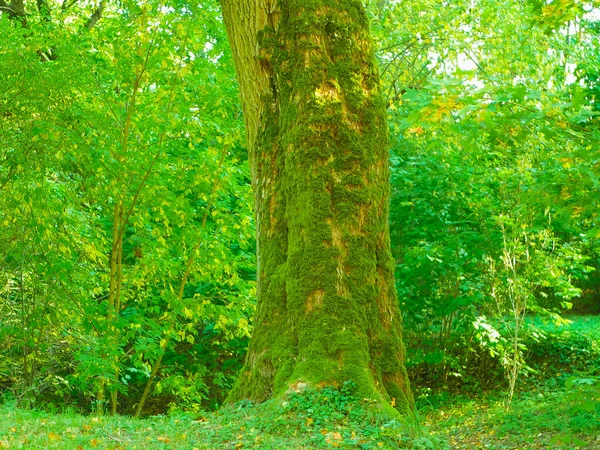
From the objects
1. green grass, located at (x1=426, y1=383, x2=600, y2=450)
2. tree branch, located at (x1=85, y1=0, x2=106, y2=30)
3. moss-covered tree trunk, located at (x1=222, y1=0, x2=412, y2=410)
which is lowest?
green grass, located at (x1=426, y1=383, x2=600, y2=450)

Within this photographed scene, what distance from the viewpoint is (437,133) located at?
12.1 m

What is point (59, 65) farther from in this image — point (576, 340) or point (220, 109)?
point (576, 340)

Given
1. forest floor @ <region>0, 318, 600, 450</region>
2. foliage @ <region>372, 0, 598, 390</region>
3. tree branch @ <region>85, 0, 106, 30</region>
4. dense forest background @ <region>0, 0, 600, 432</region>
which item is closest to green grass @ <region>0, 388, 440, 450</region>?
forest floor @ <region>0, 318, 600, 450</region>

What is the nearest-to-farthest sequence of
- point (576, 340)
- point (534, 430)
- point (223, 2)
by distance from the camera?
point (223, 2) < point (534, 430) < point (576, 340)

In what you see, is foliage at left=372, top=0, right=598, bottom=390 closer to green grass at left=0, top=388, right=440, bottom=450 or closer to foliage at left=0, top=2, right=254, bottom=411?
foliage at left=0, top=2, right=254, bottom=411

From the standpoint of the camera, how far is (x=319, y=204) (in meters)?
4.66

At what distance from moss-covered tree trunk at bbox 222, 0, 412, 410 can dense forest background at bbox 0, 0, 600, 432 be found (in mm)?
698

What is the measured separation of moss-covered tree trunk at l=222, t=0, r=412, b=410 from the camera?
4484 mm

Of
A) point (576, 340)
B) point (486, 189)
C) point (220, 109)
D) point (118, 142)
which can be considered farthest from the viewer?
point (576, 340)

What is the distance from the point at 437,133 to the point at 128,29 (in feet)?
19.9

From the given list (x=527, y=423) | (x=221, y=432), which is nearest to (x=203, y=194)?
(x=527, y=423)

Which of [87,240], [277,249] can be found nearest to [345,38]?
[277,249]

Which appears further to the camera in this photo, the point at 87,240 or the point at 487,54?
the point at 487,54

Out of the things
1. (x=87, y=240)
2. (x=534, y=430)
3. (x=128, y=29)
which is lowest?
(x=534, y=430)
